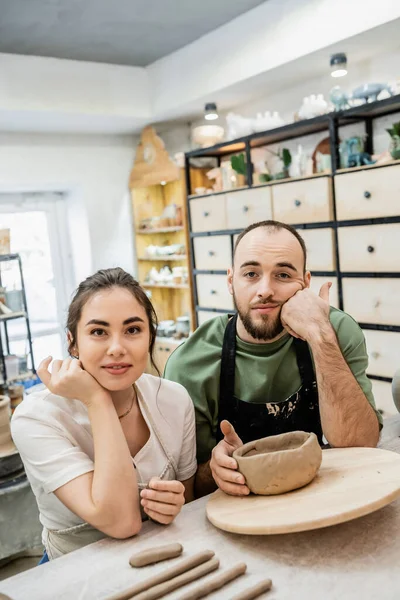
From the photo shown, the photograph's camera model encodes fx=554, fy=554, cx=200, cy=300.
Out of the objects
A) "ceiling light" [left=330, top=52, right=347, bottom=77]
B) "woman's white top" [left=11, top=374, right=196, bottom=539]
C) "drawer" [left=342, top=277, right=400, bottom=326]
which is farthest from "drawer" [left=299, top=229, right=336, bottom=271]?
"woman's white top" [left=11, top=374, right=196, bottom=539]

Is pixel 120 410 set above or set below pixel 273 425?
above

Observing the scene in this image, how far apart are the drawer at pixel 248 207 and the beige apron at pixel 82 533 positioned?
2.89 metres

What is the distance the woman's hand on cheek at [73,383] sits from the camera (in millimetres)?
1151

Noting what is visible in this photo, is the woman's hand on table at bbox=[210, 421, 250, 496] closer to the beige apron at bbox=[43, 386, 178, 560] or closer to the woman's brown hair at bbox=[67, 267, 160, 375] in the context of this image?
the beige apron at bbox=[43, 386, 178, 560]

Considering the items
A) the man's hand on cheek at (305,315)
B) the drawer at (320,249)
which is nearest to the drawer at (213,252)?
the drawer at (320,249)

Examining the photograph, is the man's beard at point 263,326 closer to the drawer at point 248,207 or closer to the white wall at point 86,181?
the drawer at point 248,207

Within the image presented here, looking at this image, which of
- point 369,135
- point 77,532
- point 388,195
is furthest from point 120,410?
point 369,135

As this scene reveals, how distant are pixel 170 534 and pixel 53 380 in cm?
39

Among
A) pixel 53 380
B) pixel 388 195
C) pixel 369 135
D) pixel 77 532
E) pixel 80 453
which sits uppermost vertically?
pixel 369 135

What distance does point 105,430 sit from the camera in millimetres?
1140

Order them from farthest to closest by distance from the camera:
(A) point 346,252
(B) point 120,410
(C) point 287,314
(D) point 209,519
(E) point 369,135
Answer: (E) point 369,135 < (A) point 346,252 < (C) point 287,314 < (B) point 120,410 < (D) point 209,519

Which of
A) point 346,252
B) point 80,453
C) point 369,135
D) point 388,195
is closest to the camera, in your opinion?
point 80,453

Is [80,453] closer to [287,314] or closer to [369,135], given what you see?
[287,314]

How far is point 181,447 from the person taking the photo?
1.36 metres
